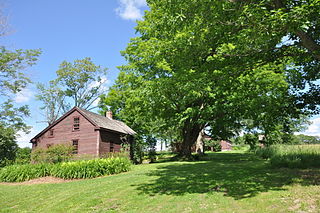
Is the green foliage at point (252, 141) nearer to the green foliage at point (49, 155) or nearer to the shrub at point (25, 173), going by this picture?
the green foliage at point (49, 155)

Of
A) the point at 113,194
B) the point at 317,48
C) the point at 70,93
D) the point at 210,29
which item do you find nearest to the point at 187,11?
the point at 210,29

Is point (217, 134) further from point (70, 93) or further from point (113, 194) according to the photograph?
point (70, 93)

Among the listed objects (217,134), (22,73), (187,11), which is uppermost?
(22,73)

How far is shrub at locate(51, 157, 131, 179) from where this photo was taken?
15508 mm

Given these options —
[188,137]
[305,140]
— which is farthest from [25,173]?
[305,140]

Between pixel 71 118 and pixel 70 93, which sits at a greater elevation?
pixel 70 93

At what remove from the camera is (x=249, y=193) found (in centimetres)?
727

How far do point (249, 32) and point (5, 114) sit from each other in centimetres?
3348

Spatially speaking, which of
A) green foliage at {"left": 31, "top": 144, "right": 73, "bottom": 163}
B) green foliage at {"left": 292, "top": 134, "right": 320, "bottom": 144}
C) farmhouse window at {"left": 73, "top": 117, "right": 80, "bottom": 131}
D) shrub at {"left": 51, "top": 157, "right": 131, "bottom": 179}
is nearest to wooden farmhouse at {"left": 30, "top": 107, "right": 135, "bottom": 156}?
farmhouse window at {"left": 73, "top": 117, "right": 80, "bottom": 131}

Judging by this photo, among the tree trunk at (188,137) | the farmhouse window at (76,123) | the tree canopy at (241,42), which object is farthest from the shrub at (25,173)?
the tree trunk at (188,137)

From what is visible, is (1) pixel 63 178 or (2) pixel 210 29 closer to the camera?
(2) pixel 210 29

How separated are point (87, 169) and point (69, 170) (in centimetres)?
126

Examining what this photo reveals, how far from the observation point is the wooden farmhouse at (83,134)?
2638cm

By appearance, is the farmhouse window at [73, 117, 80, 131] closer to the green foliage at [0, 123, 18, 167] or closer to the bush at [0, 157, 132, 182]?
the green foliage at [0, 123, 18, 167]
